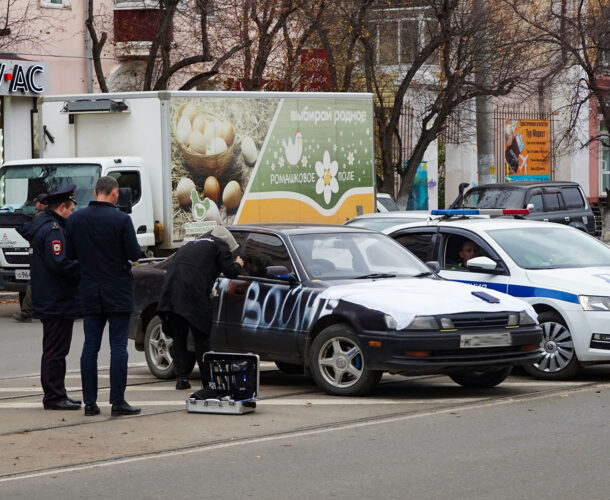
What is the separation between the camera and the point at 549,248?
507 inches

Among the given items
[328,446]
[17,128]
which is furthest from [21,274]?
[328,446]

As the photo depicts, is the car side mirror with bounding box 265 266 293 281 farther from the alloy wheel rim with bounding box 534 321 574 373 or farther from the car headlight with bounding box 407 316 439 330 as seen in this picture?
the alloy wheel rim with bounding box 534 321 574 373

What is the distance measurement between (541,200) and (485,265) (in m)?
14.0

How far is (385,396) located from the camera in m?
11.0

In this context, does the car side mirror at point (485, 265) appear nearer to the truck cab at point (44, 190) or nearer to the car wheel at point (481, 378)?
the car wheel at point (481, 378)

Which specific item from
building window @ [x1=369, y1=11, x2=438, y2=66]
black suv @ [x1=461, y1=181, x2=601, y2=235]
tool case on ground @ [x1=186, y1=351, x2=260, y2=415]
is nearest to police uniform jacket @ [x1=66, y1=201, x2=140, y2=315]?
tool case on ground @ [x1=186, y1=351, x2=260, y2=415]

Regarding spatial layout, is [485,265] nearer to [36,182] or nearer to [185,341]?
[185,341]

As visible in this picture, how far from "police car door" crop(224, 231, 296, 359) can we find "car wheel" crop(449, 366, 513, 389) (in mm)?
1488

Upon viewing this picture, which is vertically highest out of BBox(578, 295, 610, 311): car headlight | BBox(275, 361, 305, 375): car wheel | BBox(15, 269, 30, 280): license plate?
BBox(578, 295, 610, 311): car headlight

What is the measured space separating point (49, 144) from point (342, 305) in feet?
38.8

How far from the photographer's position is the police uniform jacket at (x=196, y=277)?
1103 centimetres

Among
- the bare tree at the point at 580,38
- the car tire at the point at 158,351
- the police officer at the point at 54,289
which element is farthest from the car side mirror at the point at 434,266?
the bare tree at the point at 580,38

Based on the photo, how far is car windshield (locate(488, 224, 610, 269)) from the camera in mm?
12617

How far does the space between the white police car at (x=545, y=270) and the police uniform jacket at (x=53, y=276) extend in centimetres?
390
